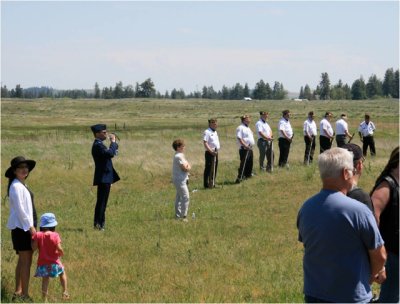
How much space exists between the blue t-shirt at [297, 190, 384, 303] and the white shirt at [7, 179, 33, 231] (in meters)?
4.07

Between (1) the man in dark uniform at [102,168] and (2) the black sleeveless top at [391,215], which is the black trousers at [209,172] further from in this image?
(2) the black sleeveless top at [391,215]

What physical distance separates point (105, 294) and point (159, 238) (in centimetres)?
340

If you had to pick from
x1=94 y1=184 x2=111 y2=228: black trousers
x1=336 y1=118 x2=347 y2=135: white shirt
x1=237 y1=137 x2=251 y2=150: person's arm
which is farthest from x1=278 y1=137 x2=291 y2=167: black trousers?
x1=94 y1=184 x2=111 y2=228: black trousers

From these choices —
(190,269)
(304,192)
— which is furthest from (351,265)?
(304,192)

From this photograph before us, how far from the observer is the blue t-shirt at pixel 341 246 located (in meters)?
4.61

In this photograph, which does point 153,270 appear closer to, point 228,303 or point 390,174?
point 228,303

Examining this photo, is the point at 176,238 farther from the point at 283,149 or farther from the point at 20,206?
the point at 283,149

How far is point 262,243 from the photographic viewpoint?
421 inches

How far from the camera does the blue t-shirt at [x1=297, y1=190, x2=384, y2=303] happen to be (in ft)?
15.1

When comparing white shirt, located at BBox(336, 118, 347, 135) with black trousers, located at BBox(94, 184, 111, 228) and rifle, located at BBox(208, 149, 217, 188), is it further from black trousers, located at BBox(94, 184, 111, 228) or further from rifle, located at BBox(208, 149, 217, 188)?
black trousers, located at BBox(94, 184, 111, 228)

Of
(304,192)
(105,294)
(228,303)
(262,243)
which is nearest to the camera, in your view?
(228,303)

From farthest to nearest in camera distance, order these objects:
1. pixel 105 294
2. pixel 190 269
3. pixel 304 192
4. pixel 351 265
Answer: pixel 304 192
pixel 190 269
pixel 105 294
pixel 351 265

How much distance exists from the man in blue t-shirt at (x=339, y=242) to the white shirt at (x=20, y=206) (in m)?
4.03

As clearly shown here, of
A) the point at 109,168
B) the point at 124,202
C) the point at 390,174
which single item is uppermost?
the point at 390,174
